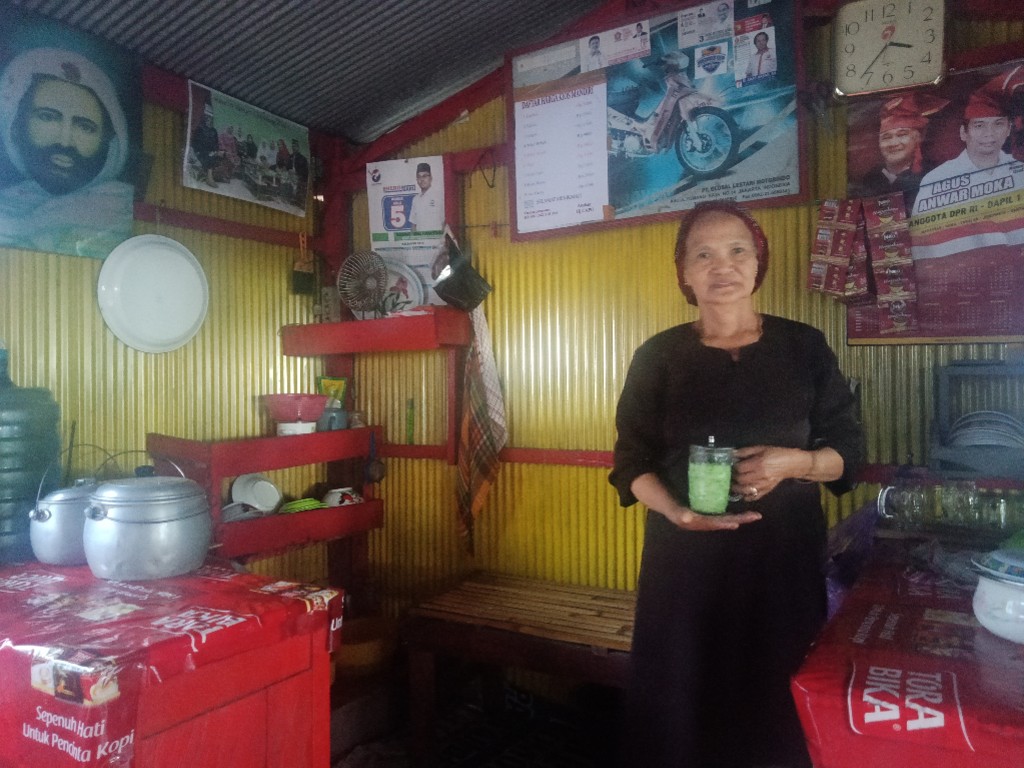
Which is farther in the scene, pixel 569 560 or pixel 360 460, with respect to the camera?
pixel 360 460

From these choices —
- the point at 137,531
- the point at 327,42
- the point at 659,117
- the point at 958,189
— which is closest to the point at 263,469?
the point at 137,531

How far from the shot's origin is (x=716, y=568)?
6.21ft

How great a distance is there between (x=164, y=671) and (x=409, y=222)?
9.31ft

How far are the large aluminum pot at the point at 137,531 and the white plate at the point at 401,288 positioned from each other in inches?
76.4

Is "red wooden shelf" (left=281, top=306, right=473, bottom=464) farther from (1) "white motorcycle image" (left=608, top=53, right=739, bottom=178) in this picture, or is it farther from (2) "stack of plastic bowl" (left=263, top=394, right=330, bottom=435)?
(1) "white motorcycle image" (left=608, top=53, right=739, bottom=178)

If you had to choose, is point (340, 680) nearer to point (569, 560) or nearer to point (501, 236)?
point (569, 560)

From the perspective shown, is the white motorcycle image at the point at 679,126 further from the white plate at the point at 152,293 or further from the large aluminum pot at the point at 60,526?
the large aluminum pot at the point at 60,526

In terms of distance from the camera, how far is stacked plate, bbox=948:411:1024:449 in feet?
7.84

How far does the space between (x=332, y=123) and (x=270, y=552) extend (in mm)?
2411

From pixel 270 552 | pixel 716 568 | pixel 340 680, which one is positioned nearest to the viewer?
pixel 716 568

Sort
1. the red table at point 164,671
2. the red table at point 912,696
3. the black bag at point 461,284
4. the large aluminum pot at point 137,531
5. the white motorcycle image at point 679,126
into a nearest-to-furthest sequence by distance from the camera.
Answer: the red table at point 912,696 < the red table at point 164,671 < the large aluminum pot at point 137,531 < the white motorcycle image at point 679,126 < the black bag at point 461,284

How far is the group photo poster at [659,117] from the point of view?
119 inches

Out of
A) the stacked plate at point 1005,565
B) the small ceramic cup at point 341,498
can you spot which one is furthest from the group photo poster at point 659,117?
the stacked plate at point 1005,565

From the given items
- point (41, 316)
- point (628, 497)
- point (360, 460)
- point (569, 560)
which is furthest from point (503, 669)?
point (41, 316)
